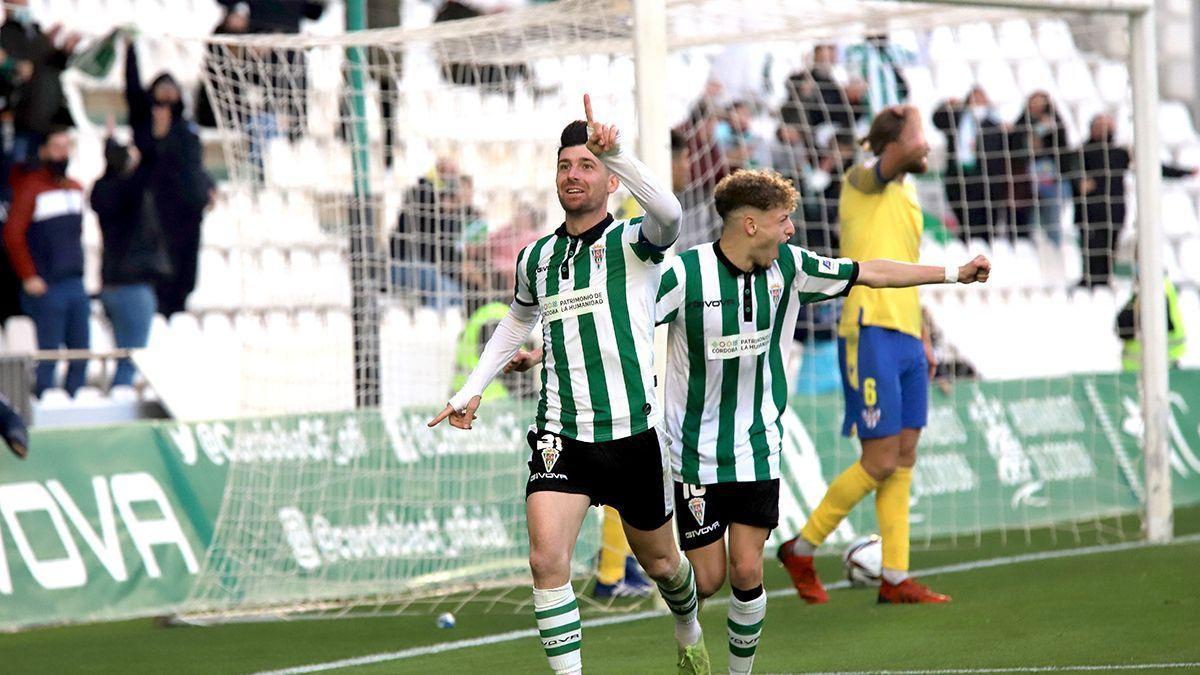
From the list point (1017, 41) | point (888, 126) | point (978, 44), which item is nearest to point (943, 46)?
point (978, 44)

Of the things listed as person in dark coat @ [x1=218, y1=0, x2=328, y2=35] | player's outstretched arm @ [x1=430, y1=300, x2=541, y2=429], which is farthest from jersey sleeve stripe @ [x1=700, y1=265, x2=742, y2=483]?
person in dark coat @ [x1=218, y1=0, x2=328, y2=35]

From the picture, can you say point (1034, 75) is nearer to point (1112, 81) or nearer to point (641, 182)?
point (1112, 81)

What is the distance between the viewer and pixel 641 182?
543 cm

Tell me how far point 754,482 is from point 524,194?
4942mm

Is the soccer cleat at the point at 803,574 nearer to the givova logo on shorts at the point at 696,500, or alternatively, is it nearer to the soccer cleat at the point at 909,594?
the soccer cleat at the point at 909,594

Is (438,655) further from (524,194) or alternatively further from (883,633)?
(524,194)

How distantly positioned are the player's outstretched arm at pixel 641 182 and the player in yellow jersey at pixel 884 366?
274 centimetres

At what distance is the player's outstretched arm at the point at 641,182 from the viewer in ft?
17.3

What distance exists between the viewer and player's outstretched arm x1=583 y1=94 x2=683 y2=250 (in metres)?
5.27

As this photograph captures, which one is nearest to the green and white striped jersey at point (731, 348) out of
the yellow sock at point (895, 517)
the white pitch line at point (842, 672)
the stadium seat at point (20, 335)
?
the white pitch line at point (842, 672)

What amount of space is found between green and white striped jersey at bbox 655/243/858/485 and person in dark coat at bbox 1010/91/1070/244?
699cm

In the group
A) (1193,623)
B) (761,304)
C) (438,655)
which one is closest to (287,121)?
(438,655)

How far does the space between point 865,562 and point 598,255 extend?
3837 mm

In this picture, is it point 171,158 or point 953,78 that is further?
point 953,78
